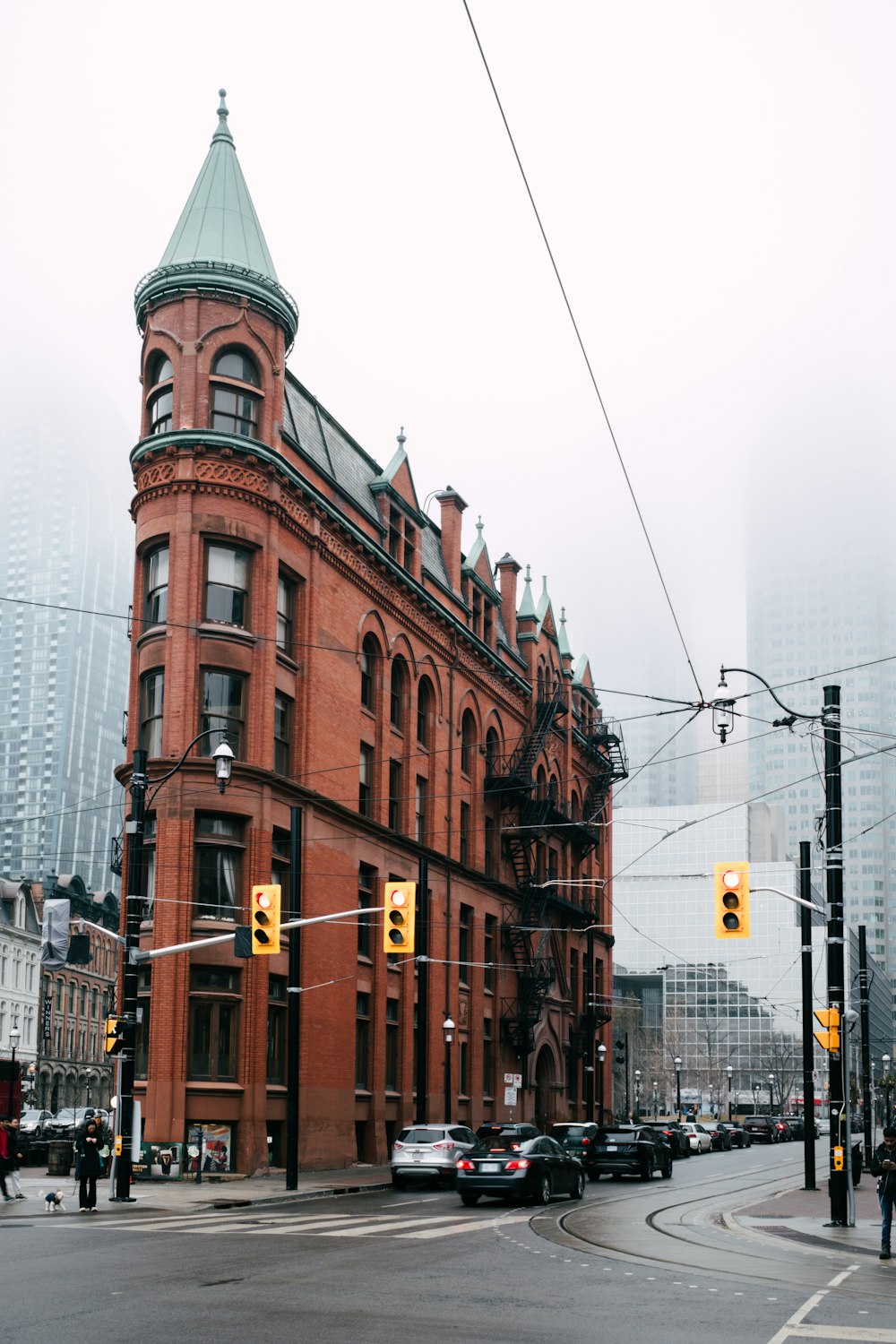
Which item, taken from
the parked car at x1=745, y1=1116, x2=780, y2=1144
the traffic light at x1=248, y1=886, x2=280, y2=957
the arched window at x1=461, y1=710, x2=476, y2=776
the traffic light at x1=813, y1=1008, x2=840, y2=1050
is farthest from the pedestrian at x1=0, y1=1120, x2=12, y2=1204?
the parked car at x1=745, y1=1116, x2=780, y2=1144

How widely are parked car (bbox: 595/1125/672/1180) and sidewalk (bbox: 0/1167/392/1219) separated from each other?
19.6 ft

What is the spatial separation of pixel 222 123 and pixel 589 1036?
43.7 m

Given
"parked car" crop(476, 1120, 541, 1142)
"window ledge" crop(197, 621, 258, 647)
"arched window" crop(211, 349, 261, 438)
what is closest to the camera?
"parked car" crop(476, 1120, 541, 1142)

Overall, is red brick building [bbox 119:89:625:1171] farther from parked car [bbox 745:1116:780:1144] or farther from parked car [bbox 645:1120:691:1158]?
parked car [bbox 745:1116:780:1144]

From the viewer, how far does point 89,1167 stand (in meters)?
26.1

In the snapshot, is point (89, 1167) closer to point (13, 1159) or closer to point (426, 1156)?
point (13, 1159)

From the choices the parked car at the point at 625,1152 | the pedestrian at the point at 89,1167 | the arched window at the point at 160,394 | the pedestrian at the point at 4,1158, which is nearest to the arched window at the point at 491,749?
the parked car at the point at 625,1152

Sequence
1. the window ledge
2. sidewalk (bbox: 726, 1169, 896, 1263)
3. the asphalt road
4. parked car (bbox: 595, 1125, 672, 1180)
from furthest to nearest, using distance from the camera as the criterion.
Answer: parked car (bbox: 595, 1125, 672, 1180) < the window ledge < sidewalk (bbox: 726, 1169, 896, 1263) < the asphalt road

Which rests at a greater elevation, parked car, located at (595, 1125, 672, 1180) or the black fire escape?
the black fire escape

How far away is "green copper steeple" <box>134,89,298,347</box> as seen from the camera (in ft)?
129

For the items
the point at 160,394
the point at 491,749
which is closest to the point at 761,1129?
the point at 491,749

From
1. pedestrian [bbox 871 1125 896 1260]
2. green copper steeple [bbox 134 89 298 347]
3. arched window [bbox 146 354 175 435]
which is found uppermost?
green copper steeple [bbox 134 89 298 347]

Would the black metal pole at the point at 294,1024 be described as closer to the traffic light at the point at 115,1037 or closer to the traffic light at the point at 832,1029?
the traffic light at the point at 115,1037

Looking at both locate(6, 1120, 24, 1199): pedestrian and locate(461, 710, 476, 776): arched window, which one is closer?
locate(6, 1120, 24, 1199): pedestrian
